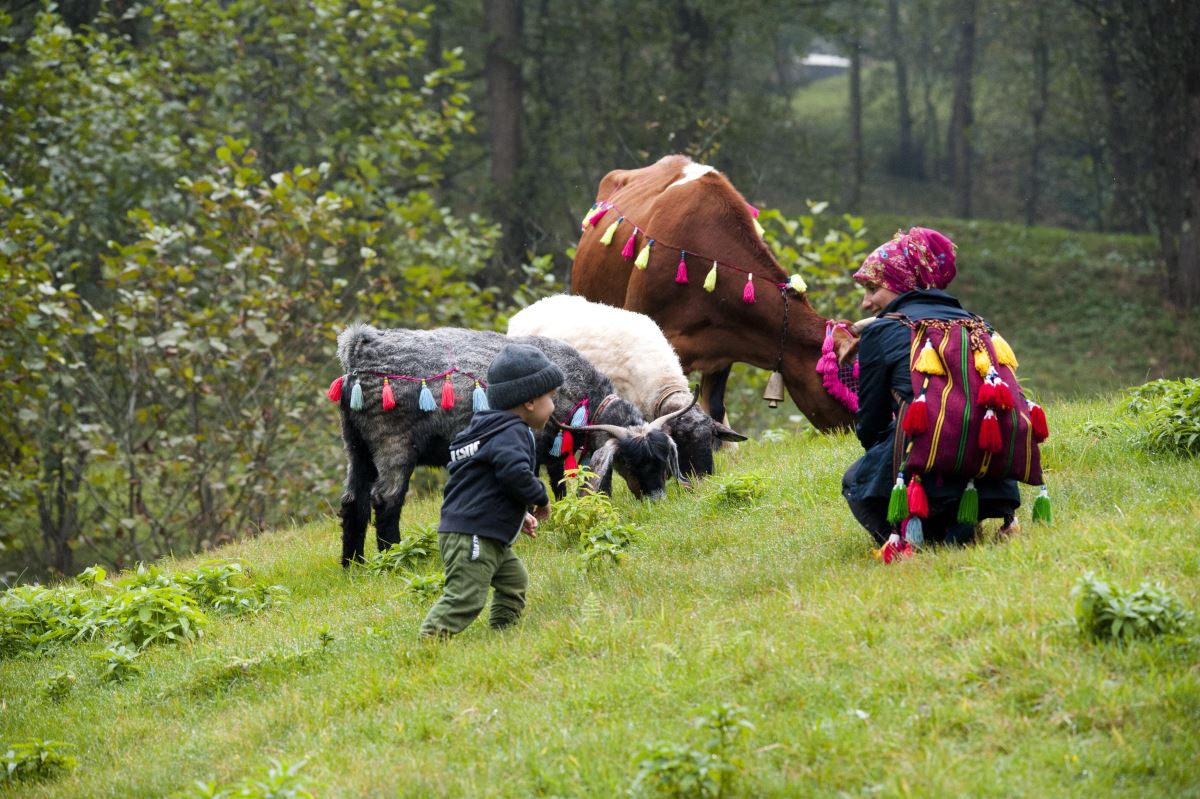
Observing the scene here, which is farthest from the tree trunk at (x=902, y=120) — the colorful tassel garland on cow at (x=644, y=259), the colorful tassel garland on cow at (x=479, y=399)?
the colorful tassel garland on cow at (x=479, y=399)

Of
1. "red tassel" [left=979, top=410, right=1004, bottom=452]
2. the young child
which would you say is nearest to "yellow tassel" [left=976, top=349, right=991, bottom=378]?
"red tassel" [left=979, top=410, right=1004, bottom=452]

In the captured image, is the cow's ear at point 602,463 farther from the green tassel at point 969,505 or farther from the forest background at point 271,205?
the forest background at point 271,205

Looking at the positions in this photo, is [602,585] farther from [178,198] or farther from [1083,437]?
[178,198]

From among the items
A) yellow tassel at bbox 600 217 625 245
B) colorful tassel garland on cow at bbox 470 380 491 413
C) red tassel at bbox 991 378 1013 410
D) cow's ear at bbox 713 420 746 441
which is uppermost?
yellow tassel at bbox 600 217 625 245

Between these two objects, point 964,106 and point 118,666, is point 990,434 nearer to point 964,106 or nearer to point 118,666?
point 118,666

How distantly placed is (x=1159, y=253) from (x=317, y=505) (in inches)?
765

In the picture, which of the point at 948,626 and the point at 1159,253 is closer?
the point at 948,626

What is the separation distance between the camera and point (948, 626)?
16.8ft

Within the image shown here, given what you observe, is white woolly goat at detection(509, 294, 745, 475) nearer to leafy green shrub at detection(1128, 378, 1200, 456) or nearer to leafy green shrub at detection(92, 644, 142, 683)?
leafy green shrub at detection(1128, 378, 1200, 456)

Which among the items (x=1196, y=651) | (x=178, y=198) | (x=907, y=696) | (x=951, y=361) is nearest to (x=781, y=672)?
(x=907, y=696)

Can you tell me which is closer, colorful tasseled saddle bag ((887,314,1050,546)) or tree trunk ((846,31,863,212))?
colorful tasseled saddle bag ((887,314,1050,546))

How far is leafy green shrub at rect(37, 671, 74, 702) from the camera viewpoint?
6742mm

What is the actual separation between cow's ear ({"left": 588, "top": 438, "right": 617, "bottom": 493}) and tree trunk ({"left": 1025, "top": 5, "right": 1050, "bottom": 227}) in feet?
90.0

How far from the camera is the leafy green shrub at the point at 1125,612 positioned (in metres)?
4.69
